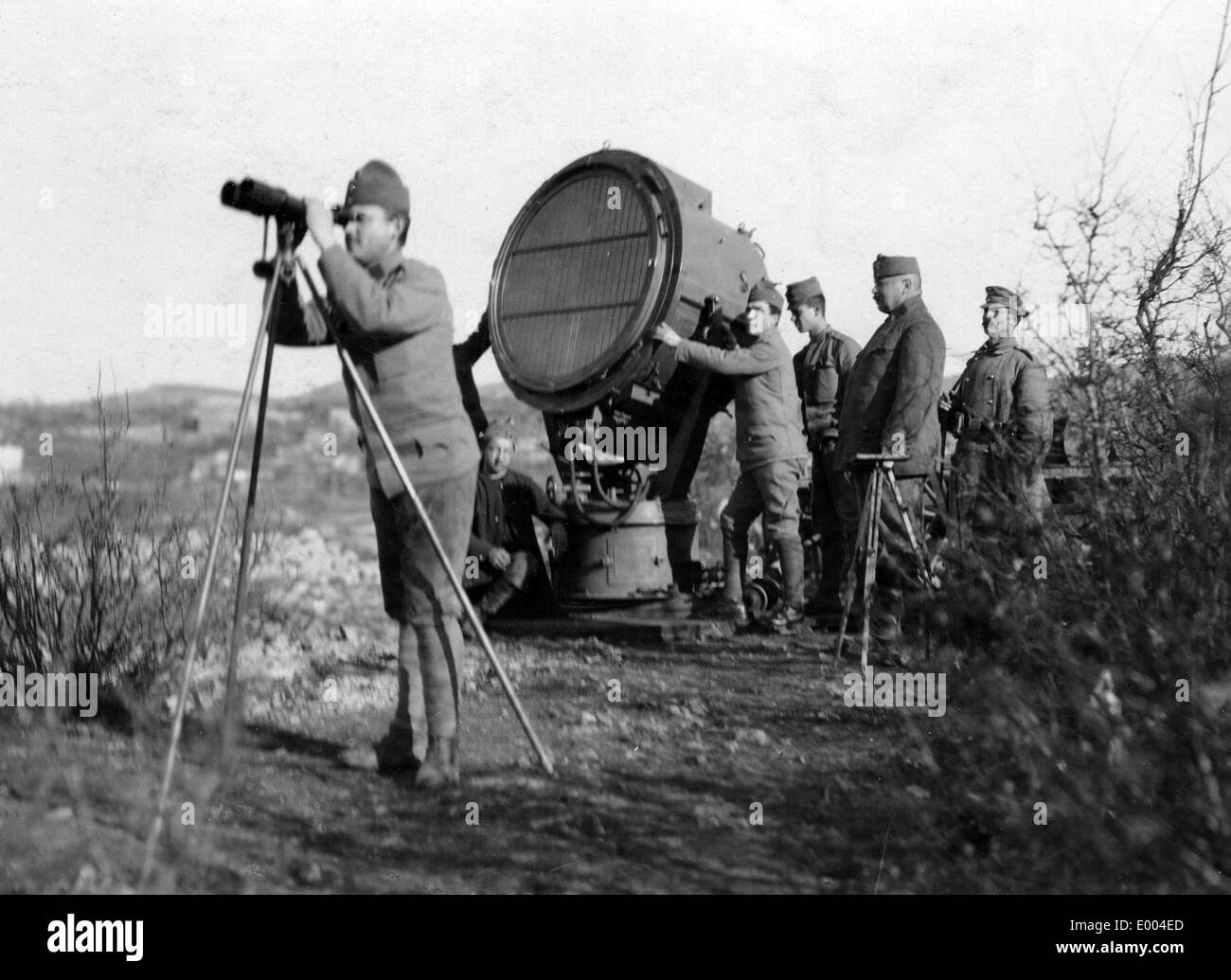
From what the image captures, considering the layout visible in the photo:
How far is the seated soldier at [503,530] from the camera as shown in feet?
25.3

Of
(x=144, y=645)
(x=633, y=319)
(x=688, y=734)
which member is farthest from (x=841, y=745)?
(x=633, y=319)

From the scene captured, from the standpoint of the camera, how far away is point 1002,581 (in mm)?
3877

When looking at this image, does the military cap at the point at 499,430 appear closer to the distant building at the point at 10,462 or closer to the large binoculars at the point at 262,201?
the distant building at the point at 10,462

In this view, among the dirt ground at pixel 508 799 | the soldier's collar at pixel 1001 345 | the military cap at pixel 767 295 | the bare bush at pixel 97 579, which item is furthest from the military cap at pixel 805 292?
the bare bush at pixel 97 579

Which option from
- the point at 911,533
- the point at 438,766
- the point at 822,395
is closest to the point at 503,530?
the point at 822,395

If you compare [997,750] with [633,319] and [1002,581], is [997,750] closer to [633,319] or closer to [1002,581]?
[1002,581]

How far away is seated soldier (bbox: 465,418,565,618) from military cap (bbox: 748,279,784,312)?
67.6 inches

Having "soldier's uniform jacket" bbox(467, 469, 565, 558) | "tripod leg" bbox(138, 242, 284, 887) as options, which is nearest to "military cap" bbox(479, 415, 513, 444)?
"soldier's uniform jacket" bbox(467, 469, 565, 558)

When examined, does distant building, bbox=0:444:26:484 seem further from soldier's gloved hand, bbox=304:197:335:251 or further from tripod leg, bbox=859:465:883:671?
tripod leg, bbox=859:465:883:671

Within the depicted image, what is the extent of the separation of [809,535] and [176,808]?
6.42 m

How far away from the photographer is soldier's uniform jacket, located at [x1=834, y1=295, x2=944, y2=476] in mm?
6438

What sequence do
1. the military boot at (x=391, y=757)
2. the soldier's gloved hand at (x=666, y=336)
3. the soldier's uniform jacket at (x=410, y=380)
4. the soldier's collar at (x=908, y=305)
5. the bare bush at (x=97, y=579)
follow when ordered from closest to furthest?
the soldier's uniform jacket at (x=410, y=380)
the military boot at (x=391, y=757)
the bare bush at (x=97, y=579)
the soldier's collar at (x=908, y=305)
the soldier's gloved hand at (x=666, y=336)

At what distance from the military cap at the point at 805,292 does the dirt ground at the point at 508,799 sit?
3.62 m
